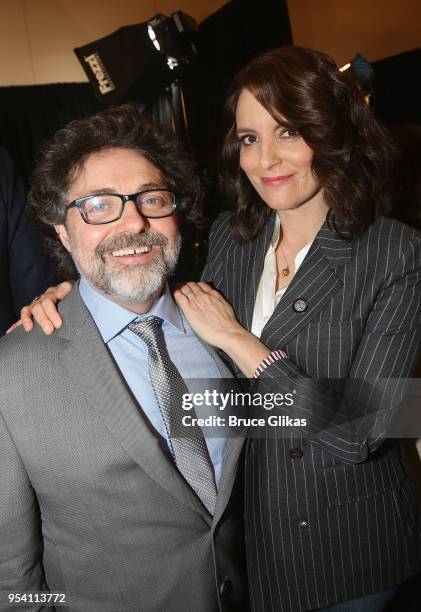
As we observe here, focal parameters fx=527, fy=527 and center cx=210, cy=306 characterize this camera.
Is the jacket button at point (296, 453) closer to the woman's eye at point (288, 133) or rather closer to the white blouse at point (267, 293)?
the white blouse at point (267, 293)

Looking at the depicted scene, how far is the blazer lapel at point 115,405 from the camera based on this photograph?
1.16 m

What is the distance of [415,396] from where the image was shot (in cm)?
145

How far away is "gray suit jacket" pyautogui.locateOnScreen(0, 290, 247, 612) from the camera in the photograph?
117cm

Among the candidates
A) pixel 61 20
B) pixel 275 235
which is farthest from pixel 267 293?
pixel 61 20

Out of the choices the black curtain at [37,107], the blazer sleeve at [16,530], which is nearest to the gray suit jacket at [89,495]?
the blazer sleeve at [16,530]

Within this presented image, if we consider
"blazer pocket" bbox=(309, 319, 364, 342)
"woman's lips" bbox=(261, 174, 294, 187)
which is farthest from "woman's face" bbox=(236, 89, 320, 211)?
"blazer pocket" bbox=(309, 319, 364, 342)

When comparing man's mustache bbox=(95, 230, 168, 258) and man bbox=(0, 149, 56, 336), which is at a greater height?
man's mustache bbox=(95, 230, 168, 258)

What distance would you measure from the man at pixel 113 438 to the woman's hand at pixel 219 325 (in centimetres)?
7

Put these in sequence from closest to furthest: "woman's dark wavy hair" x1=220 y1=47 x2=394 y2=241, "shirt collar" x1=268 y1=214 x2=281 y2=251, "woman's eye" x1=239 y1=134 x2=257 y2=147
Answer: "woman's dark wavy hair" x1=220 y1=47 x2=394 y2=241 → "woman's eye" x1=239 y1=134 x2=257 y2=147 → "shirt collar" x1=268 y1=214 x2=281 y2=251

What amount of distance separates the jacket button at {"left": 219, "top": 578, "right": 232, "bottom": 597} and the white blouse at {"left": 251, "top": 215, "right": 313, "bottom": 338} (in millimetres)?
636

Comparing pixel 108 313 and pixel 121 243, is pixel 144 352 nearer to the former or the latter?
pixel 108 313

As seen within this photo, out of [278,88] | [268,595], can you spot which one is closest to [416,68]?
[278,88]

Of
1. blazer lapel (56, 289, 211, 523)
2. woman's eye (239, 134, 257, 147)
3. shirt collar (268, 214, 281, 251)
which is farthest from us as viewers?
shirt collar (268, 214, 281, 251)

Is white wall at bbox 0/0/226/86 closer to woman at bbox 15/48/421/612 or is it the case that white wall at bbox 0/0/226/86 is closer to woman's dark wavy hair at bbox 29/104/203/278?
woman's dark wavy hair at bbox 29/104/203/278
